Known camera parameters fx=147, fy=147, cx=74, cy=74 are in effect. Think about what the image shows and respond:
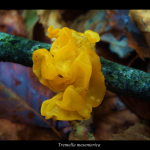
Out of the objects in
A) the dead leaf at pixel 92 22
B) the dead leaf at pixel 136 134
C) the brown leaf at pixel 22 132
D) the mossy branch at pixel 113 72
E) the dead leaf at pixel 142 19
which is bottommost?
the brown leaf at pixel 22 132

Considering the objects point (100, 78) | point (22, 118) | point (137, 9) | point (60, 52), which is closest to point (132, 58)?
point (137, 9)

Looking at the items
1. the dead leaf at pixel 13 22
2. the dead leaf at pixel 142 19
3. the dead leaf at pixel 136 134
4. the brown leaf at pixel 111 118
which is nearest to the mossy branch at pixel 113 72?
the dead leaf at pixel 136 134

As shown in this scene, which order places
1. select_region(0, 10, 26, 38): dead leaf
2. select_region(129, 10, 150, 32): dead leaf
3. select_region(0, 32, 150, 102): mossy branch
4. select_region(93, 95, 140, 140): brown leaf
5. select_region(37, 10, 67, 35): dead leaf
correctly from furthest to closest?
1. select_region(0, 10, 26, 38): dead leaf
2. select_region(37, 10, 67, 35): dead leaf
3. select_region(129, 10, 150, 32): dead leaf
4. select_region(93, 95, 140, 140): brown leaf
5. select_region(0, 32, 150, 102): mossy branch

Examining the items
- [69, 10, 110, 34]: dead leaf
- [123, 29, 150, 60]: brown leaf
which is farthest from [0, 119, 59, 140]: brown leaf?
[69, 10, 110, 34]: dead leaf

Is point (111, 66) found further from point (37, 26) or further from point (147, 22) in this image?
point (37, 26)

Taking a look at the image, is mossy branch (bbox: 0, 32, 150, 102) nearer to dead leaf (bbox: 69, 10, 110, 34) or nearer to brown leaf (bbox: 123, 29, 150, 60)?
brown leaf (bbox: 123, 29, 150, 60)

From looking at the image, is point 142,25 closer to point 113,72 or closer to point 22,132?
Answer: point 113,72

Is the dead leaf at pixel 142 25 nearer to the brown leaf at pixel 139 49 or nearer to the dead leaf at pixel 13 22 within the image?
the brown leaf at pixel 139 49
